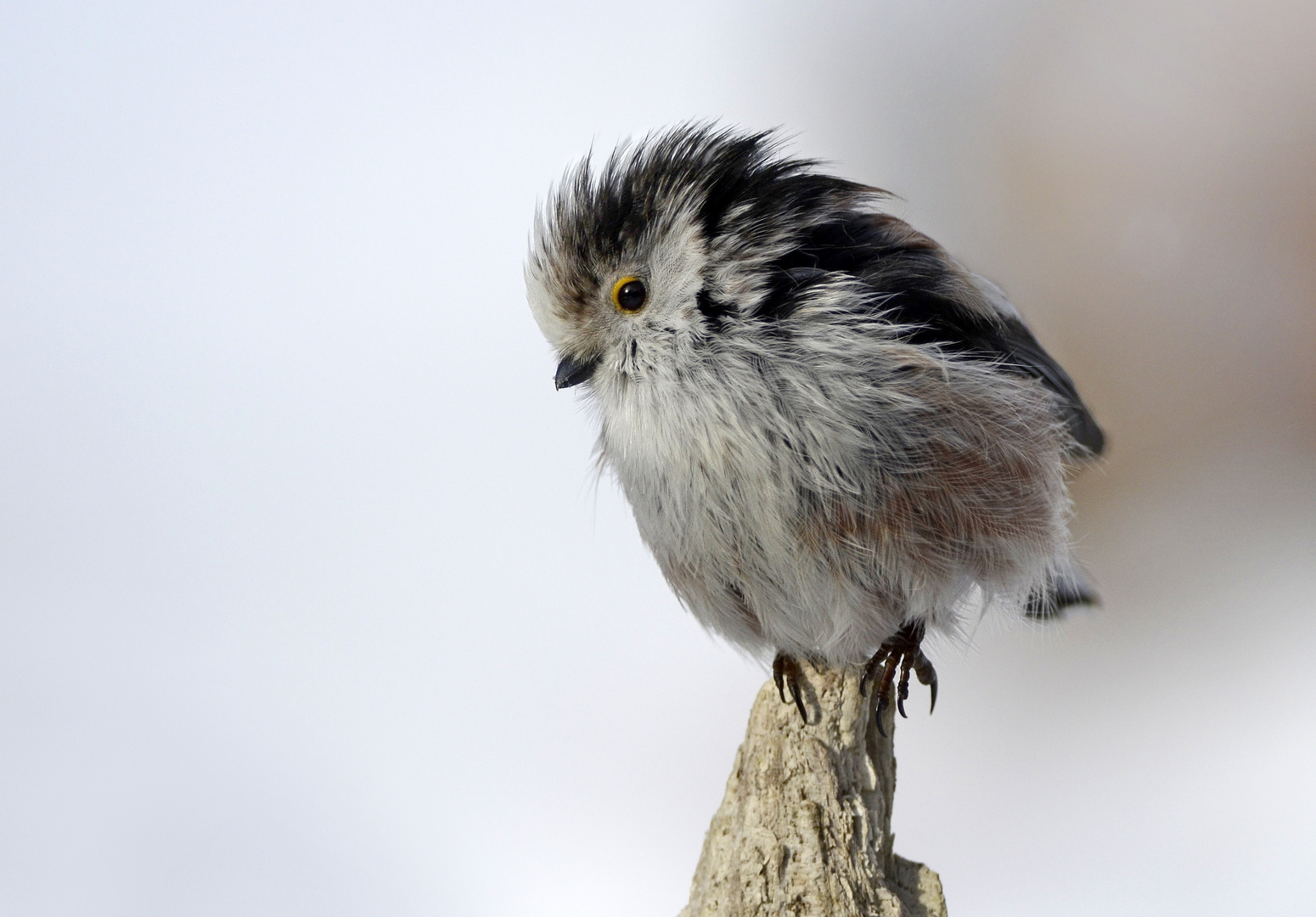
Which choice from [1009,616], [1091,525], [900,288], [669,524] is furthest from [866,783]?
[1091,525]

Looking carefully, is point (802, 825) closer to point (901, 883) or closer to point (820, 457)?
point (901, 883)

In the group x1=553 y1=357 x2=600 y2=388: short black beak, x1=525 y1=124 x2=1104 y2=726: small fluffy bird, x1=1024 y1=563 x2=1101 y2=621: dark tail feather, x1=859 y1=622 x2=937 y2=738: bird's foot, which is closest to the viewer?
x1=525 y1=124 x2=1104 y2=726: small fluffy bird

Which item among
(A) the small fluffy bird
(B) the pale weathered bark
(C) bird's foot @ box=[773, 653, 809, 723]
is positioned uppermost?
(A) the small fluffy bird

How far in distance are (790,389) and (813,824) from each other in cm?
79

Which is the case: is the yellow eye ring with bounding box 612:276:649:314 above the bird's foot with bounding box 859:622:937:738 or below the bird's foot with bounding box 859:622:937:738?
above

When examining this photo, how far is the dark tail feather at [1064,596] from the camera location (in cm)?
214

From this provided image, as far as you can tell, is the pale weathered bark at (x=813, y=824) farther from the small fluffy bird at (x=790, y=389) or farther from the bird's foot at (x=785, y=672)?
the small fluffy bird at (x=790, y=389)

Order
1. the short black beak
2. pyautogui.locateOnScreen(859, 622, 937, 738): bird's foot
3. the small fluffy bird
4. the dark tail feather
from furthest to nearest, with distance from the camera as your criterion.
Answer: the dark tail feather → pyautogui.locateOnScreen(859, 622, 937, 738): bird's foot → the short black beak → the small fluffy bird

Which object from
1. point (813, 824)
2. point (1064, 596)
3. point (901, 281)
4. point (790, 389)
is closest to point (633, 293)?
point (790, 389)

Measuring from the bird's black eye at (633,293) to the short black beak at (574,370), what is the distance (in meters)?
0.11

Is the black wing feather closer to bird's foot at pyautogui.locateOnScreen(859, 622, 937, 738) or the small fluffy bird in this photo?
the small fluffy bird

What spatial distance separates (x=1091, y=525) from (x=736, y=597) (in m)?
2.43

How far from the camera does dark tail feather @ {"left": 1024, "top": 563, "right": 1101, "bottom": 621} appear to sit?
7.02 ft

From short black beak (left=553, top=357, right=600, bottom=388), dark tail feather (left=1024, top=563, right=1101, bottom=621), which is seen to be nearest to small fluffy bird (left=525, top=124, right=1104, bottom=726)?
short black beak (left=553, top=357, right=600, bottom=388)
